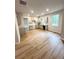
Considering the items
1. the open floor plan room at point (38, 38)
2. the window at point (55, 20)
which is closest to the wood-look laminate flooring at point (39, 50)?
the open floor plan room at point (38, 38)

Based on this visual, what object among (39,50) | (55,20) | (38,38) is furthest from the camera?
(55,20)

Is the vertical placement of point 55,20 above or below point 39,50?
above

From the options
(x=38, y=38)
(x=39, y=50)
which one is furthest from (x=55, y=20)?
(x=39, y=50)

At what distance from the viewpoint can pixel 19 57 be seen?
9.84 feet

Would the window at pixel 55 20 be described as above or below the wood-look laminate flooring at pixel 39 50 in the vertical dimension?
above

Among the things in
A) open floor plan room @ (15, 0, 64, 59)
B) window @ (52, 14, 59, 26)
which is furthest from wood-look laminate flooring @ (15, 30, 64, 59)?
window @ (52, 14, 59, 26)

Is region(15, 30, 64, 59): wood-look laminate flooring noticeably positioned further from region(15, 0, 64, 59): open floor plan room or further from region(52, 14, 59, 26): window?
region(52, 14, 59, 26): window

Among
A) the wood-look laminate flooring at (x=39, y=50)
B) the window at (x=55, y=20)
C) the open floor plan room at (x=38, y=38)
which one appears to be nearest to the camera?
the wood-look laminate flooring at (x=39, y=50)

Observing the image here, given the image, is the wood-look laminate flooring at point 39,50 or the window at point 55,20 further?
the window at point 55,20

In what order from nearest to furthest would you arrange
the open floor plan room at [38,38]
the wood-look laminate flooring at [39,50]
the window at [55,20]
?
the wood-look laminate flooring at [39,50]
the open floor plan room at [38,38]
the window at [55,20]

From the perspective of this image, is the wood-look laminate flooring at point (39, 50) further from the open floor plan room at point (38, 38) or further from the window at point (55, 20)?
Answer: the window at point (55, 20)

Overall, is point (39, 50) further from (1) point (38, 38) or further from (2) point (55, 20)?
(2) point (55, 20)
